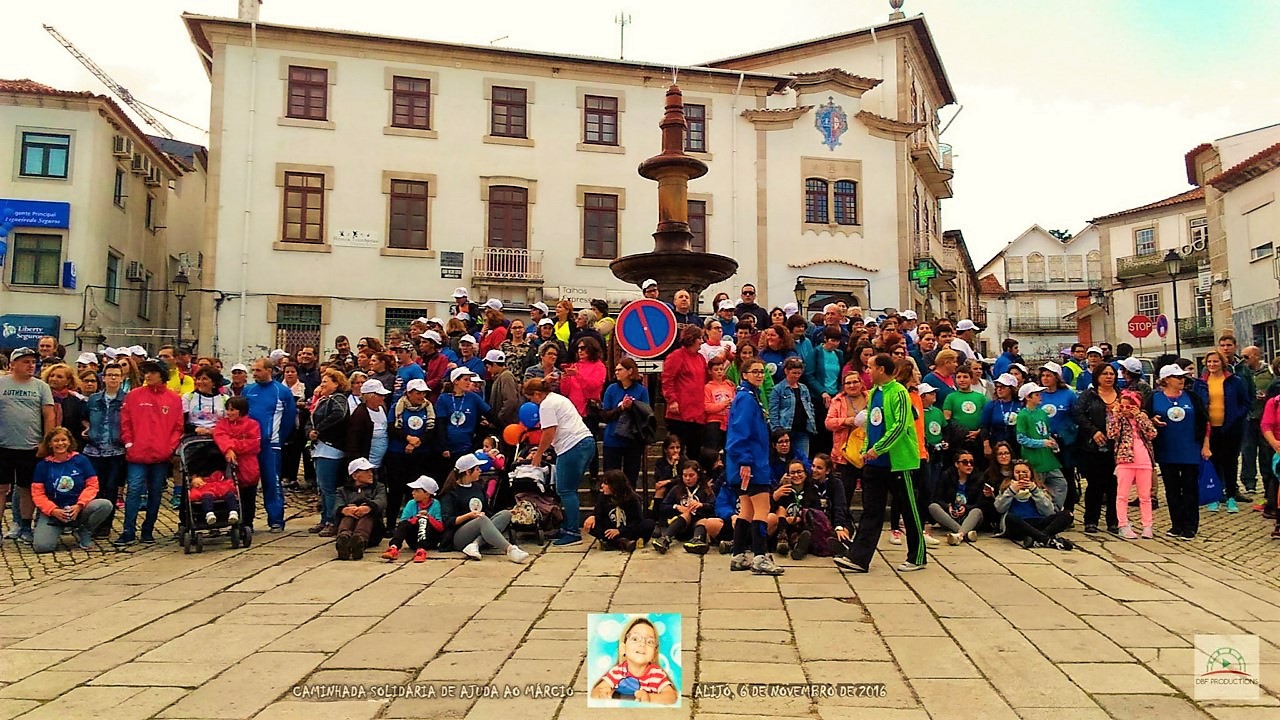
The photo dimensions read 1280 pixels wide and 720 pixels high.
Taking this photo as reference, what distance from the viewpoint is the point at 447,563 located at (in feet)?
25.6

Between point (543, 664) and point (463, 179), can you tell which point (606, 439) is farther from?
point (463, 179)

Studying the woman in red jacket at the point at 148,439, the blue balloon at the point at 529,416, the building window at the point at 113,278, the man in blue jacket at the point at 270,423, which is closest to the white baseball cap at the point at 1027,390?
the blue balloon at the point at 529,416

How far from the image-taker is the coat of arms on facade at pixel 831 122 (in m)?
27.6

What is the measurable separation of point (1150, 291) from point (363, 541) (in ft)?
145

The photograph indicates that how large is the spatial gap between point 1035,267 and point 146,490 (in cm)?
6548

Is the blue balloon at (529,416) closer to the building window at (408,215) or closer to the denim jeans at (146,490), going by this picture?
the denim jeans at (146,490)

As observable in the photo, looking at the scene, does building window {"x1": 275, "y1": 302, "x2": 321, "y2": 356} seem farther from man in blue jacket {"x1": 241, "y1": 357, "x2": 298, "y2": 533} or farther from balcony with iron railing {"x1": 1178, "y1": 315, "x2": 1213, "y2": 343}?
balcony with iron railing {"x1": 1178, "y1": 315, "x2": 1213, "y2": 343}

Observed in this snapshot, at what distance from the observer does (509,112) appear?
26.0m

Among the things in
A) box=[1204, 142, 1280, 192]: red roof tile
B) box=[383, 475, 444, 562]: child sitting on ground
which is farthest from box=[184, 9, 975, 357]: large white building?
box=[383, 475, 444, 562]: child sitting on ground

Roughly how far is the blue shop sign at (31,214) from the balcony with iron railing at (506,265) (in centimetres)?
1217

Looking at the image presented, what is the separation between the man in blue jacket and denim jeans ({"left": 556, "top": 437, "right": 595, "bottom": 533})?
128 inches

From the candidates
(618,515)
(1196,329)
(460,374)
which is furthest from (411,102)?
(1196,329)

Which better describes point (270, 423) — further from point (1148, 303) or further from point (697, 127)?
point (1148, 303)

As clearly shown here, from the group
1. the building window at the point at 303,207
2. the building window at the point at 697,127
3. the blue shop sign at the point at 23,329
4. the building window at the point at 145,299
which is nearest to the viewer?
the building window at the point at 303,207
